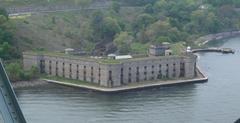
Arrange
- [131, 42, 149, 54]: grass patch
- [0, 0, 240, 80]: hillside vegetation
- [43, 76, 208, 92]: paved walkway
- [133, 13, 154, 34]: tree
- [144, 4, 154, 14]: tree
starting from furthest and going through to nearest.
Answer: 1. [144, 4, 154, 14]: tree
2. [133, 13, 154, 34]: tree
3. [131, 42, 149, 54]: grass patch
4. [0, 0, 240, 80]: hillside vegetation
5. [43, 76, 208, 92]: paved walkway

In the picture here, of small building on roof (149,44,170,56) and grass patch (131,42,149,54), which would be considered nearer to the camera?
small building on roof (149,44,170,56)

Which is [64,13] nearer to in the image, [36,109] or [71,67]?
[71,67]

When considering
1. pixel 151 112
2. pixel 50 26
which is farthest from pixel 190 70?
pixel 50 26

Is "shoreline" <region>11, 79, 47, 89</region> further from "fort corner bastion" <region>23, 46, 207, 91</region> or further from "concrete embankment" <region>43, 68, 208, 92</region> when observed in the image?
"fort corner bastion" <region>23, 46, 207, 91</region>

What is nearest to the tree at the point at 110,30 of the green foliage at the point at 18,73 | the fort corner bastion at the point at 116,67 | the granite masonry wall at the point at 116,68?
the fort corner bastion at the point at 116,67

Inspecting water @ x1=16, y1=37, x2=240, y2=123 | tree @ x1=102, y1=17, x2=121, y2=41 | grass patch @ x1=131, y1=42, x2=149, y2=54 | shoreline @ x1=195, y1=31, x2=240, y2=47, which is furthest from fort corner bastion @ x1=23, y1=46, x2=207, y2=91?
shoreline @ x1=195, y1=31, x2=240, y2=47
